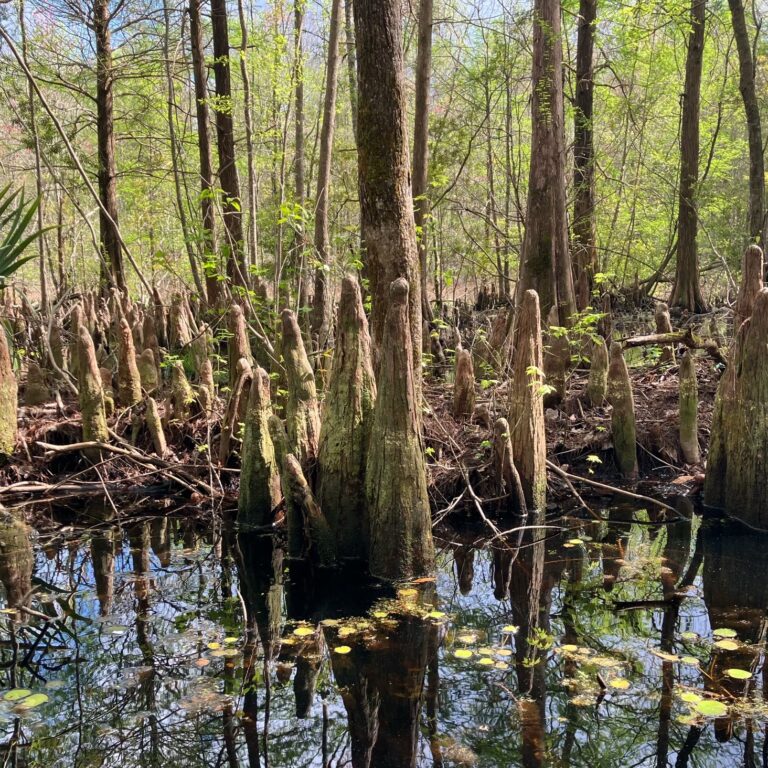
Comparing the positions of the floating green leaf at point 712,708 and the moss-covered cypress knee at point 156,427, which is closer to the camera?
the floating green leaf at point 712,708

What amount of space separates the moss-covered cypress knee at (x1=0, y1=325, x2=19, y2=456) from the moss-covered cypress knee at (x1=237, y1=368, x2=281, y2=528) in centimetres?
219

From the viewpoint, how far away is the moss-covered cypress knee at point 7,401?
6.15 meters

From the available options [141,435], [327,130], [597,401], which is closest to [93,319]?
[141,435]

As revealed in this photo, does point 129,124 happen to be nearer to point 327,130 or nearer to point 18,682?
point 327,130

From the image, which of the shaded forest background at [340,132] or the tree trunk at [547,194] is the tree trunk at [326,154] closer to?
the shaded forest background at [340,132]

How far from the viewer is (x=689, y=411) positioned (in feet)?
21.5

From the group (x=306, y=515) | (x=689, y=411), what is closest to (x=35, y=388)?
(x=306, y=515)

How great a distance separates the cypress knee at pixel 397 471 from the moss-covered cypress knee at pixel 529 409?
139 centimetres

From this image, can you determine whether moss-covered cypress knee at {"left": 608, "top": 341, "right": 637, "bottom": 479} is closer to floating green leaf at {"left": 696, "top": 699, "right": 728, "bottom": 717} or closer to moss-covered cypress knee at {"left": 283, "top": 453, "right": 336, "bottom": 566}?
moss-covered cypress knee at {"left": 283, "top": 453, "right": 336, "bottom": 566}

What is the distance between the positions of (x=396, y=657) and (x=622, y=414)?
371cm

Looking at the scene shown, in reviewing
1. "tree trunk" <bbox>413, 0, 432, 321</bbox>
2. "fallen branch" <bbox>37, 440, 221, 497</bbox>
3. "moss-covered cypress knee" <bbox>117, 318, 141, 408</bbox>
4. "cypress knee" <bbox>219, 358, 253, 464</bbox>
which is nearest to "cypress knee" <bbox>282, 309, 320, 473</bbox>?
"cypress knee" <bbox>219, 358, 253, 464</bbox>

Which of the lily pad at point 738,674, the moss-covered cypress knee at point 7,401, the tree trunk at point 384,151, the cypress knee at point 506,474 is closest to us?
the lily pad at point 738,674

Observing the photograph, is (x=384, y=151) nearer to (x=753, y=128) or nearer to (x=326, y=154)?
(x=326, y=154)

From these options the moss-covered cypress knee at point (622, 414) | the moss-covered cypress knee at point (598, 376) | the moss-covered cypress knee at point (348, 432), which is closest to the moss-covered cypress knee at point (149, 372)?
the moss-covered cypress knee at point (348, 432)
